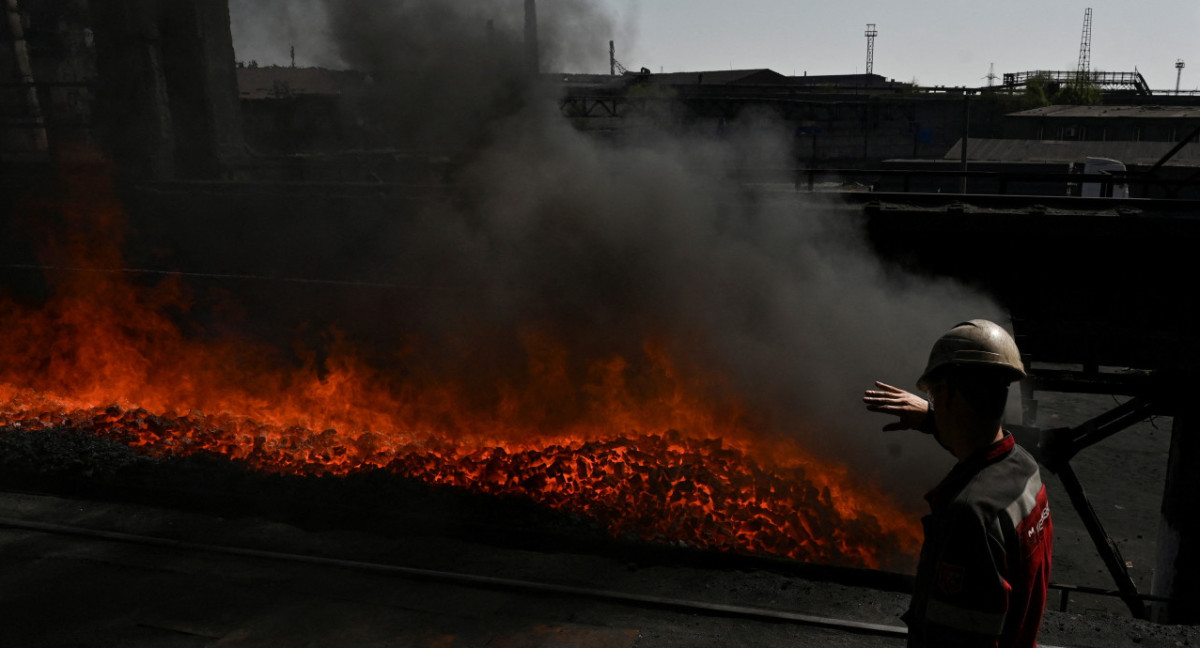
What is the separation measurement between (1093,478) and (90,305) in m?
15.5

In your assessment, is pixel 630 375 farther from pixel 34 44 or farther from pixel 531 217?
pixel 34 44

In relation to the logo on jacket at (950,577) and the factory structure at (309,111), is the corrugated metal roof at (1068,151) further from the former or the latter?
the logo on jacket at (950,577)

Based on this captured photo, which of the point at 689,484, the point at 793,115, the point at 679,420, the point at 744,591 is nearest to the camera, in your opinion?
the point at 744,591

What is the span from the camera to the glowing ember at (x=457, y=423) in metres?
6.66

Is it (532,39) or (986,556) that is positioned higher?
(532,39)

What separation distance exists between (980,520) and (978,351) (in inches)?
18.1

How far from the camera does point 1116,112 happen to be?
3178 centimetres

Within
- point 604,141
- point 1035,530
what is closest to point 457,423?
point 604,141

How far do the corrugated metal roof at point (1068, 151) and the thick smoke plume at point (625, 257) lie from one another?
22082mm

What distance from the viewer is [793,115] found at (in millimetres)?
27125

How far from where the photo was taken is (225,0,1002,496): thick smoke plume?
323 inches

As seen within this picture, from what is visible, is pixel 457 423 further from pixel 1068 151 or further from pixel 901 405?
pixel 1068 151

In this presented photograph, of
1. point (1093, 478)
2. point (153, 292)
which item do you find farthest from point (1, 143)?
point (1093, 478)

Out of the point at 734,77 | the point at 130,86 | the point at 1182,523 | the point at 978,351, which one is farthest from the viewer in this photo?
the point at 734,77
